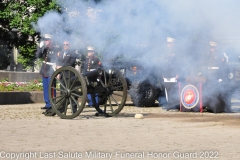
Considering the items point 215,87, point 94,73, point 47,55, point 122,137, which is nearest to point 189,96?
point 215,87

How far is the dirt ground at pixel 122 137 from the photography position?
31.5 feet

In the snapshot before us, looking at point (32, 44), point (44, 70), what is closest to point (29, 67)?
point (32, 44)

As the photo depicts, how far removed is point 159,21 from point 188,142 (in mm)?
6949

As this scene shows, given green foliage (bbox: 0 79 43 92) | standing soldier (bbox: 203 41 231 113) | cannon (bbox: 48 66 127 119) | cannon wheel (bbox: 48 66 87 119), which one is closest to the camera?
cannon wheel (bbox: 48 66 87 119)

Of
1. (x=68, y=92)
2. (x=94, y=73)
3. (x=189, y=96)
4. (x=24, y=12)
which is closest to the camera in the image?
(x=68, y=92)

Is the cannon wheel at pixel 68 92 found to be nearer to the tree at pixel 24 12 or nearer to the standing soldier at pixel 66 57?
the standing soldier at pixel 66 57

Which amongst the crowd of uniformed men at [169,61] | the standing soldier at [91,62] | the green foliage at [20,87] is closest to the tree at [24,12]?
the green foliage at [20,87]

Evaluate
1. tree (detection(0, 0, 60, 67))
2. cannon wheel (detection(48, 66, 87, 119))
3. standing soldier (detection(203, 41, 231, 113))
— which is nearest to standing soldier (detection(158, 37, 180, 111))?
standing soldier (detection(203, 41, 231, 113))

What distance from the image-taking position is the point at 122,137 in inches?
457

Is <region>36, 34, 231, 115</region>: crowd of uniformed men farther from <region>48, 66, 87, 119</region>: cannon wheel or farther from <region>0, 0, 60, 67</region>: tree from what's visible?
<region>0, 0, 60, 67</region>: tree

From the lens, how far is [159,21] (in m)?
17.5

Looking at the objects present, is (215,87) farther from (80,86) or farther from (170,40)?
(80,86)

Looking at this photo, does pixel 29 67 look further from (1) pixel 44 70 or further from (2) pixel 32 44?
(1) pixel 44 70

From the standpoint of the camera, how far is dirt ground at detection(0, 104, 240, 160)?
9602mm
